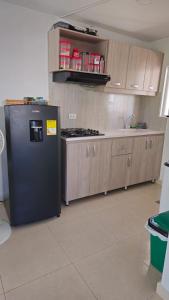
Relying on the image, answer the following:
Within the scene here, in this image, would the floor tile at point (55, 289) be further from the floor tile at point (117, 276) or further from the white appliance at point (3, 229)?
the white appliance at point (3, 229)

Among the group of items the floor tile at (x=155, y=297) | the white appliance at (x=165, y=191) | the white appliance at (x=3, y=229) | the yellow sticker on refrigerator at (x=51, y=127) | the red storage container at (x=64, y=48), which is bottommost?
the floor tile at (x=155, y=297)

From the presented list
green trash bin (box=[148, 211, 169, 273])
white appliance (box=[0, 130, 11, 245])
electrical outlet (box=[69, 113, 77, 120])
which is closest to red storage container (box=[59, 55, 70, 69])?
electrical outlet (box=[69, 113, 77, 120])

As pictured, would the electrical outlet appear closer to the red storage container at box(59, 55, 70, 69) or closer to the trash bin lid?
the red storage container at box(59, 55, 70, 69)

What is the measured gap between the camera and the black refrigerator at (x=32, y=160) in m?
2.08

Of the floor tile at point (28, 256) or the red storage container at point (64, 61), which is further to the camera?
the red storage container at point (64, 61)

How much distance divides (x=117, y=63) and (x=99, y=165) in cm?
152

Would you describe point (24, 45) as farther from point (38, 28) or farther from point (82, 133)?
point (82, 133)

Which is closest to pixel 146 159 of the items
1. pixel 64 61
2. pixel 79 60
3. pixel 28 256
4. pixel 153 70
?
pixel 153 70

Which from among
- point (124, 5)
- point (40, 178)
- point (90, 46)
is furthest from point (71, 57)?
point (40, 178)

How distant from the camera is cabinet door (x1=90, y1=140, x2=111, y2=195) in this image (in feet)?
9.39

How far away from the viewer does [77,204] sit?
2908mm

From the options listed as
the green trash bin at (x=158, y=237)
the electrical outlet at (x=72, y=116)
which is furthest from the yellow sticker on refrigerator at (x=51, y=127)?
the green trash bin at (x=158, y=237)

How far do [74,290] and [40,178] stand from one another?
113cm

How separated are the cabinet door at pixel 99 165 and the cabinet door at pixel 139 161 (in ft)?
1.82
